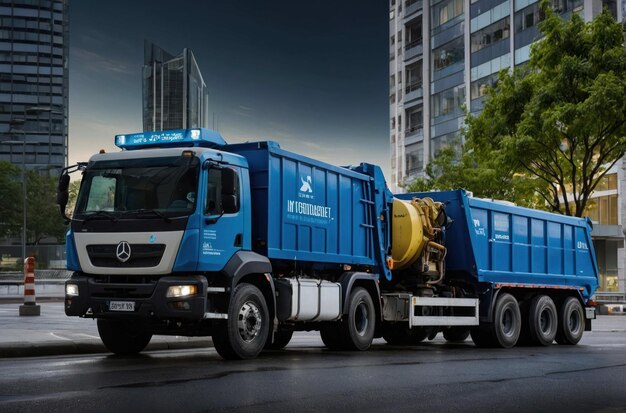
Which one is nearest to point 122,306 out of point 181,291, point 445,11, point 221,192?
point 181,291

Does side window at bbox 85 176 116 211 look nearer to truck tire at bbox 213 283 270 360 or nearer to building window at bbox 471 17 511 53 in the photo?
truck tire at bbox 213 283 270 360

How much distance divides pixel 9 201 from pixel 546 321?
79.8m

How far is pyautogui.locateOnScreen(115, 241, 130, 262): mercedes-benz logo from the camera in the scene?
39.6 ft

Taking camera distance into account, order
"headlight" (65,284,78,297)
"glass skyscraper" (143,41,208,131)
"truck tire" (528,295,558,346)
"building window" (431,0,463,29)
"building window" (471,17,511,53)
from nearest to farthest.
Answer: "headlight" (65,284,78,297) → "truck tire" (528,295,558,346) → "building window" (471,17,511,53) → "building window" (431,0,463,29) → "glass skyscraper" (143,41,208,131)

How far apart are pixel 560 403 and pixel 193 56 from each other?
14023 centimetres

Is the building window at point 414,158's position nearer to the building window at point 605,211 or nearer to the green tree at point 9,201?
the building window at point 605,211

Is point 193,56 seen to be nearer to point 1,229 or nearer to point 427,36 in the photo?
point 1,229

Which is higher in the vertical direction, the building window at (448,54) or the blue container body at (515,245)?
the building window at (448,54)

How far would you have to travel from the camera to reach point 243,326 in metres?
12.6

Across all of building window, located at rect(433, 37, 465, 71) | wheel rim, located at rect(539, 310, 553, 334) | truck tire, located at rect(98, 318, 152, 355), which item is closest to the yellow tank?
wheel rim, located at rect(539, 310, 553, 334)

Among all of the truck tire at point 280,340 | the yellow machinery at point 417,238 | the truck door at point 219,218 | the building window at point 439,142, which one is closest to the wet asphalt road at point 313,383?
the truck tire at point 280,340

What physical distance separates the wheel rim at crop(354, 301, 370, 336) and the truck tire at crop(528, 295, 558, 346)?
15.7ft

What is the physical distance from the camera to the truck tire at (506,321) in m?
17.9

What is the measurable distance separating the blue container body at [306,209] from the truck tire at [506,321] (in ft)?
10.5
